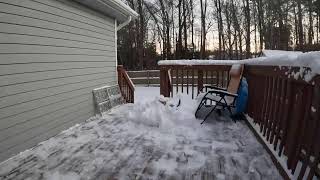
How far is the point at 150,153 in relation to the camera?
3.64 m

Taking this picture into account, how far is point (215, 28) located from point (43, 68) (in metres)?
22.7

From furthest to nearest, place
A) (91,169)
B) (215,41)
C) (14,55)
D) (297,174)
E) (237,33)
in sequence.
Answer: (215,41)
(237,33)
(14,55)
(91,169)
(297,174)

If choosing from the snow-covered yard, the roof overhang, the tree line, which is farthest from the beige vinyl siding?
the tree line

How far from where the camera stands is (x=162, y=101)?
6508mm

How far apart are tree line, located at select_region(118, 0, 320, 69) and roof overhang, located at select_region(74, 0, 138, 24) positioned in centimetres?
1528

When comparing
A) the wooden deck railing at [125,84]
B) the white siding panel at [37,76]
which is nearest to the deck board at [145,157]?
the white siding panel at [37,76]

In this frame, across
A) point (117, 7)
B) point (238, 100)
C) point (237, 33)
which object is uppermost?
point (237, 33)

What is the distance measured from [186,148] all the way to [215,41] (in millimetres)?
25088

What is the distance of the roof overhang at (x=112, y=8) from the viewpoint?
5828mm

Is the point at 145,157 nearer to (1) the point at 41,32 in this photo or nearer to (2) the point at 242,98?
(1) the point at 41,32

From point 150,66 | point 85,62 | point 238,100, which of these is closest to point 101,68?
point 85,62

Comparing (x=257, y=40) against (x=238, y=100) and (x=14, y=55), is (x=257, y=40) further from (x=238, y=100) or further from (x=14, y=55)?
(x=14, y=55)

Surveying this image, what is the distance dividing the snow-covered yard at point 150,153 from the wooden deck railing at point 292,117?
0.27m

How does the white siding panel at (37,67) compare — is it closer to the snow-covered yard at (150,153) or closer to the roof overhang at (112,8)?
the snow-covered yard at (150,153)
